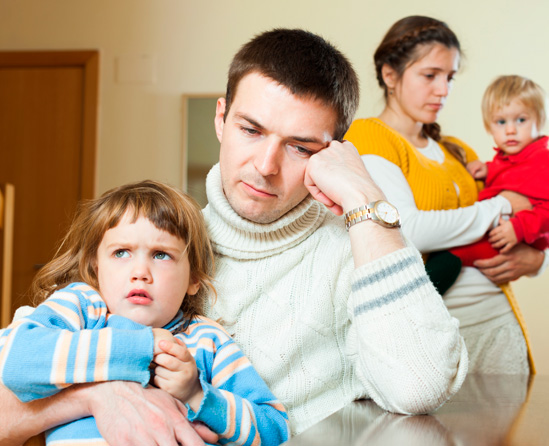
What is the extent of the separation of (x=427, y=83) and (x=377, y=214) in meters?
1.00

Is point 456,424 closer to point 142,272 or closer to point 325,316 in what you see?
point 325,316

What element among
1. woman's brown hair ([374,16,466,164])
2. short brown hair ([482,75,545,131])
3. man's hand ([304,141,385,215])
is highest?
woman's brown hair ([374,16,466,164])

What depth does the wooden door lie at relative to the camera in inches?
167

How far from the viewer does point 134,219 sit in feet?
3.59

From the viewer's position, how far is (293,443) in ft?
2.39

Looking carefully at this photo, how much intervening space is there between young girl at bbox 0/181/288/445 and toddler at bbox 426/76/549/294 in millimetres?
903

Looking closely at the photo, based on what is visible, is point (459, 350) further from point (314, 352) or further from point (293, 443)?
point (293, 443)

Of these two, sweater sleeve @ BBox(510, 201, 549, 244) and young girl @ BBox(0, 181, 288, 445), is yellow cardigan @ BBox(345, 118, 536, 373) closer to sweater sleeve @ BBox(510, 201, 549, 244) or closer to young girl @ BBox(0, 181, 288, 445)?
sweater sleeve @ BBox(510, 201, 549, 244)

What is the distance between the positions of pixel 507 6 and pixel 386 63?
2.34 m

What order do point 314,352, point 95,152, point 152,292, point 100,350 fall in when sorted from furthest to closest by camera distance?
1. point 95,152
2. point 314,352
3. point 152,292
4. point 100,350

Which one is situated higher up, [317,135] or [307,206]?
[317,135]

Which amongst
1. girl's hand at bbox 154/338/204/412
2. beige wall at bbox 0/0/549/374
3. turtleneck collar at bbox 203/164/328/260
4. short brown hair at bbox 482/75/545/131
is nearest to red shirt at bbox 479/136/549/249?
short brown hair at bbox 482/75/545/131

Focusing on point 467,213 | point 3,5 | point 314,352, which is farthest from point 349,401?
point 3,5

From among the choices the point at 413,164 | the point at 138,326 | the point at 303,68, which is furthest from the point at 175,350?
the point at 413,164
